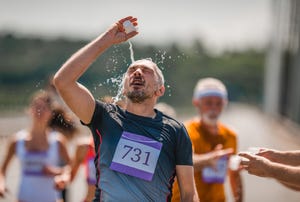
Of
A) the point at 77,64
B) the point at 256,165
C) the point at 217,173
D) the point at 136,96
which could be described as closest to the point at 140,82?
the point at 136,96

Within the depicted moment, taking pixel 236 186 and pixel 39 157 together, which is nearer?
pixel 236 186

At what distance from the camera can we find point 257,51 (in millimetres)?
116188

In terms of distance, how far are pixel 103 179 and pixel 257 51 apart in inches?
4493

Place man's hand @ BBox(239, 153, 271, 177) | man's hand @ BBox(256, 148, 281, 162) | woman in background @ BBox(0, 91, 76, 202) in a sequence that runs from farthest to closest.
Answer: woman in background @ BBox(0, 91, 76, 202) < man's hand @ BBox(256, 148, 281, 162) < man's hand @ BBox(239, 153, 271, 177)

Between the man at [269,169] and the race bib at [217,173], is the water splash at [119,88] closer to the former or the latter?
the man at [269,169]

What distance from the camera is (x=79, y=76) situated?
4.30 m

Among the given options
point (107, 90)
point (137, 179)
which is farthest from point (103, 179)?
point (107, 90)

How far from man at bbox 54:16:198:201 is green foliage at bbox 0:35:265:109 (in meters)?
0.49

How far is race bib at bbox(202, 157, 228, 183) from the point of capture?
20.5 feet

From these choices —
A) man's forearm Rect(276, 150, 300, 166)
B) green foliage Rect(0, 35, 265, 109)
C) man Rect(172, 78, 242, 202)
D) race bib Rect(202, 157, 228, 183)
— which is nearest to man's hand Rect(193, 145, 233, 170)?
man Rect(172, 78, 242, 202)

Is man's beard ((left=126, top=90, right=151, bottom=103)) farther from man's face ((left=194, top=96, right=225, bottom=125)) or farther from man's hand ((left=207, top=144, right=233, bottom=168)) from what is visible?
man's face ((left=194, top=96, right=225, bottom=125))

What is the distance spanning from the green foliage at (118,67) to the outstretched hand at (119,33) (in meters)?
0.50

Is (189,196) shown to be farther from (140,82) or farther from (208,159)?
(208,159)

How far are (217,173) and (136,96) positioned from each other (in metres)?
2.20
